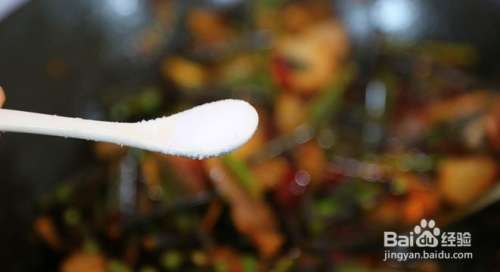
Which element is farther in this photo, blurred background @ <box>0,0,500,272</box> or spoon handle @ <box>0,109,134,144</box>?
blurred background @ <box>0,0,500,272</box>

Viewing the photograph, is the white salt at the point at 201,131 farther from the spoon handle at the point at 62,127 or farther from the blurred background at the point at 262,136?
the blurred background at the point at 262,136

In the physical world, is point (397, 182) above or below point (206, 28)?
below

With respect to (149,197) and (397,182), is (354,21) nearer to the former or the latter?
(397,182)

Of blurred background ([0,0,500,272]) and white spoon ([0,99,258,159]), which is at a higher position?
blurred background ([0,0,500,272])

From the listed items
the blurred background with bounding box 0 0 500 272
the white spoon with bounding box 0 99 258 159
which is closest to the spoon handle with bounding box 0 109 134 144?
the white spoon with bounding box 0 99 258 159

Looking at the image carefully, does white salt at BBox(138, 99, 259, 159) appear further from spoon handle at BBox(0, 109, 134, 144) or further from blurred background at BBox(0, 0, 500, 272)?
blurred background at BBox(0, 0, 500, 272)

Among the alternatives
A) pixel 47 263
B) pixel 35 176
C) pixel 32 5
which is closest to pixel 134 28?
pixel 32 5

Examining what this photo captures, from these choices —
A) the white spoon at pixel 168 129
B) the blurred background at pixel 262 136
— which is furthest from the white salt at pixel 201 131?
the blurred background at pixel 262 136
